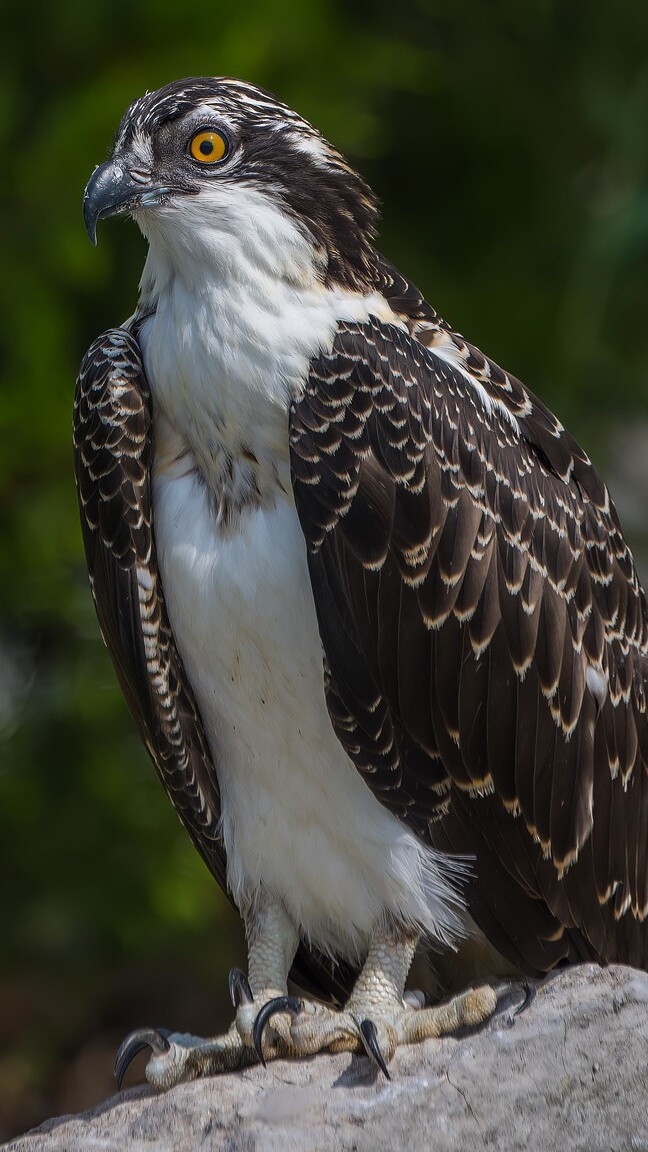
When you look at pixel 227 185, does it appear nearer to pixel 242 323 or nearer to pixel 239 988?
pixel 242 323

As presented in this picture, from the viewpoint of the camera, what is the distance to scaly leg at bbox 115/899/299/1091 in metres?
4.30

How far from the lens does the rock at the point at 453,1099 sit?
375cm

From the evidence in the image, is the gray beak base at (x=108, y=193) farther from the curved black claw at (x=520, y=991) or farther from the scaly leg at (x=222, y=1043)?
the curved black claw at (x=520, y=991)

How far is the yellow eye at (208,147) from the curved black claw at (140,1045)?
8.56 feet

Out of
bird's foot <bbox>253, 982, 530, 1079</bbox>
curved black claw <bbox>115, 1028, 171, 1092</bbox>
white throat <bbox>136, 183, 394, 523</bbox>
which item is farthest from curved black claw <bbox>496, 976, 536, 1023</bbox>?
white throat <bbox>136, 183, 394, 523</bbox>

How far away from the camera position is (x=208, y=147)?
434 centimetres

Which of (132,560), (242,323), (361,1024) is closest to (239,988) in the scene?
(361,1024)

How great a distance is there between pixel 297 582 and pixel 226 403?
0.56 meters

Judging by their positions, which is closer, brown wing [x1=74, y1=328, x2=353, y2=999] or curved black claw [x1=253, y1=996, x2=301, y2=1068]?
curved black claw [x1=253, y1=996, x2=301, y2=1068]

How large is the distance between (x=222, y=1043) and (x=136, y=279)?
4346 mm

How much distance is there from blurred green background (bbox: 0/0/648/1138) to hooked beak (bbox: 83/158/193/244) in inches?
94.6

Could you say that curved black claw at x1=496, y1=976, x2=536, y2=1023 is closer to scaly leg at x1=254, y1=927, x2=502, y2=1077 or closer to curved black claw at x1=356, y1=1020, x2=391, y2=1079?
scaly leg at x1=254, y1=927, x2=502, y2=1077

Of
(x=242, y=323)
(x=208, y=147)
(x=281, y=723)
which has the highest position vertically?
(x=208, y=147)

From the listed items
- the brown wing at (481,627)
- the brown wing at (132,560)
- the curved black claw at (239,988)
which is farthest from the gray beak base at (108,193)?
the curved black claw at (239,988)
